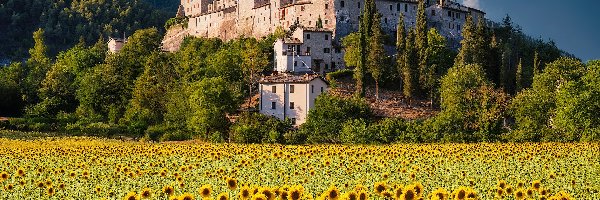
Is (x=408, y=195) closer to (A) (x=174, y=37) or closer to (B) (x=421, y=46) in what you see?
(B) (x=421, y=46)

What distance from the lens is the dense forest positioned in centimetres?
6259

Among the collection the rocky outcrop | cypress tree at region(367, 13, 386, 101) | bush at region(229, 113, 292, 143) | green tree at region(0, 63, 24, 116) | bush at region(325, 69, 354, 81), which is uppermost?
the rocky outcrop

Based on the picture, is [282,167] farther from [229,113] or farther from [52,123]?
[52,123]

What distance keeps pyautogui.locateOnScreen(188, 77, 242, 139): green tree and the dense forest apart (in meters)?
0.12

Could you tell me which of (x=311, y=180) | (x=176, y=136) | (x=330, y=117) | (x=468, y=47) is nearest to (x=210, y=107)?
(x=176, y=136)

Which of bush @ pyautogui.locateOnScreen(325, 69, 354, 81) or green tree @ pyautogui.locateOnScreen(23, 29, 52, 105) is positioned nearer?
bush @ pyautogui.locateOnScreen(325, 69, 354, 81)

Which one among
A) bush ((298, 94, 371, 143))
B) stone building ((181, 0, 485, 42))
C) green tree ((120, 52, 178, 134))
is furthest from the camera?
stone building ((181, 0, 485, 42))

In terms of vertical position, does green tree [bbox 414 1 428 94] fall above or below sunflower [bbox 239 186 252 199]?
above

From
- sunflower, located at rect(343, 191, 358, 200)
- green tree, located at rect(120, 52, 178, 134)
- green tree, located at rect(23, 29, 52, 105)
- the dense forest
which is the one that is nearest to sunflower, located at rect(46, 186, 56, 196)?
sunflower, located at rect(343, 191, 358, 200)

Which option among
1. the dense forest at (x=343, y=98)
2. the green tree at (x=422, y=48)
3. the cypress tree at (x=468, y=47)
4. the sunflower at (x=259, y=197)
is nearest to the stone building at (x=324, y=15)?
the dense forest at (x=343, y=98)

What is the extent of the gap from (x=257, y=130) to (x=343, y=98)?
50.3 feet

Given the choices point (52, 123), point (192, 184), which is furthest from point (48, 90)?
point (192, 184)

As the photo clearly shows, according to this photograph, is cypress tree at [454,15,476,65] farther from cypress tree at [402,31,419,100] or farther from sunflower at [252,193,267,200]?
sunflower at [252,193,267,200]

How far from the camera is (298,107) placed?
83.1 m
